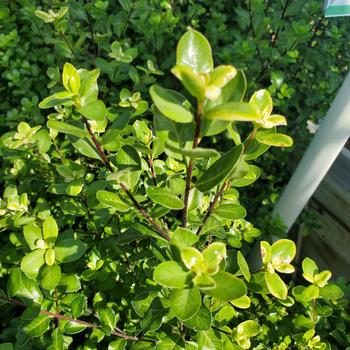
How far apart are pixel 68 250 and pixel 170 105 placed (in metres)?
0.51

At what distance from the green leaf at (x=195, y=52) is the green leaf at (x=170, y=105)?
2.4 inches

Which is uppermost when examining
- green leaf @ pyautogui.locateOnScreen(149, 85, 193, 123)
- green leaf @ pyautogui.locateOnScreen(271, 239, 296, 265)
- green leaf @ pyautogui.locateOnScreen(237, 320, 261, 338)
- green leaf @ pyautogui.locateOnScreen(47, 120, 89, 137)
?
green leaf @ pyautogui.locateOnScreen(149, 85, 193, 123)

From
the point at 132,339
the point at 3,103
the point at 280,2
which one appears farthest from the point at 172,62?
A: the point at 132,339

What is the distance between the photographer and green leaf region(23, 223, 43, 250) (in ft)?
3.18

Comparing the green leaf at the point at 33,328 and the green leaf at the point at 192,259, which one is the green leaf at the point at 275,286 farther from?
the green leaf at the point at 33,328

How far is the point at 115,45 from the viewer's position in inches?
61.9

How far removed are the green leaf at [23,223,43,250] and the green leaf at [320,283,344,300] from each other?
0.81m

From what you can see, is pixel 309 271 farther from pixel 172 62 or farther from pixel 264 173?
pixel 172 62

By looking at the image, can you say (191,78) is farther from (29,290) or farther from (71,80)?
(29,290)

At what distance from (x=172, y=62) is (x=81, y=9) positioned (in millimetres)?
471

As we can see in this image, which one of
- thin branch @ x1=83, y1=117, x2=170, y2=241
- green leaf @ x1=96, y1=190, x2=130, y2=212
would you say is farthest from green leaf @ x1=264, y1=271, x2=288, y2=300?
green leaf @ x1=96, y1=190, x2=130, y2=212

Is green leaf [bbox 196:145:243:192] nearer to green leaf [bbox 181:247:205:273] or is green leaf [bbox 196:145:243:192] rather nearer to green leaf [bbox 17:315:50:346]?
green leaf [bbox 181:247:205:273]

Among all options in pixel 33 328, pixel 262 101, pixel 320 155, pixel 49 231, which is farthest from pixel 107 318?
pixel 320 155

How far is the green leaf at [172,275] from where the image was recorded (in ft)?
2.31
